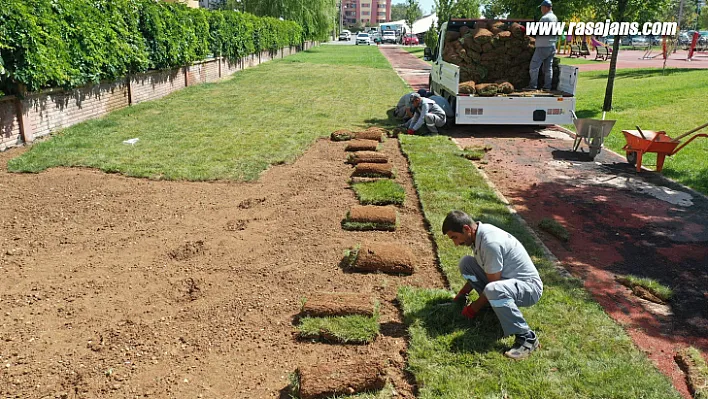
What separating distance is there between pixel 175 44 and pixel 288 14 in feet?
109

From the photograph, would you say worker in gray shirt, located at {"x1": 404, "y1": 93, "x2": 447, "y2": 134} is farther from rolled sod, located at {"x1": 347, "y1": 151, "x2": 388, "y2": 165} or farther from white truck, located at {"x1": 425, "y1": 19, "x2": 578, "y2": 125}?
rolled sod, located at {"x1": 347, "y1": 151, "x2": 388, "y2": 165}

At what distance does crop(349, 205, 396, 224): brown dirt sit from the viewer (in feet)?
20.6

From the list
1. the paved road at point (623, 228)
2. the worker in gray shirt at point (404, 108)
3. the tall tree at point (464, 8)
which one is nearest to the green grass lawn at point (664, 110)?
the paved road at point (623, 228)

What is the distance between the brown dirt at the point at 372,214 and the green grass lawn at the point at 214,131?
2389mm

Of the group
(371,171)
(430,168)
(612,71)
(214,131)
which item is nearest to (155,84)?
(214,131)

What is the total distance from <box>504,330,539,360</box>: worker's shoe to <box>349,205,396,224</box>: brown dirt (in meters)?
2.58

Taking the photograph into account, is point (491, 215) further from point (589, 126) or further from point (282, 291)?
point (589, 126)

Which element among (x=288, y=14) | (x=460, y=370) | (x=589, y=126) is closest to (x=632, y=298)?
(x=460, y=370)

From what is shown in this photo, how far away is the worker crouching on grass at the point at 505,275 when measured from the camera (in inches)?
153

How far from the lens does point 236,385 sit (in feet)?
11.8

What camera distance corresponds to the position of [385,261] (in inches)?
205

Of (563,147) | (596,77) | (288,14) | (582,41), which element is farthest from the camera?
(288,14)

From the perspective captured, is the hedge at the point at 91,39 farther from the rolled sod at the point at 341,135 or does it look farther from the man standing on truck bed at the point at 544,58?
the man standing on truck bed at the point at 544,58

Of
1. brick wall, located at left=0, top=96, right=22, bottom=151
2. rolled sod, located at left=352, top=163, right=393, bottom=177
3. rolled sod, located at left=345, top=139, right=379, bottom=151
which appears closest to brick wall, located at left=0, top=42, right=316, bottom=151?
brick wall, located at left=0, top=96, right=22, bottom=151
